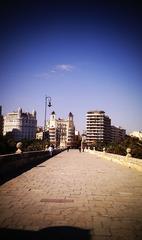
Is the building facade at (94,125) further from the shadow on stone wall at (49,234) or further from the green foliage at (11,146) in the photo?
the shadow on stone wall at (49,234)

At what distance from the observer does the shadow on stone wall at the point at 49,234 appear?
4426 millimetres

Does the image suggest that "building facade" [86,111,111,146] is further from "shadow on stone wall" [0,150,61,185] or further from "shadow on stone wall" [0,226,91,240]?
"shadow on stone wall" [0,226,91,240]

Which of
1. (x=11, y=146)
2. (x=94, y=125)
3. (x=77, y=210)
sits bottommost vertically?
(x=77, y=210)

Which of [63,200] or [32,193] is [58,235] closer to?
[63,200]

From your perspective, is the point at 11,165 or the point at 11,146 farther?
the point at 11,146

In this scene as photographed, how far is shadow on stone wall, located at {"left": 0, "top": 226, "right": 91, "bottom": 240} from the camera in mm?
4426

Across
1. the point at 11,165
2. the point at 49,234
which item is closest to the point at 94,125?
the point at 11,165

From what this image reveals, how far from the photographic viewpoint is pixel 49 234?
4.61 m

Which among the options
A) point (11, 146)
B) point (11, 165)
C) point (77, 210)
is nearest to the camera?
point (77, 210)

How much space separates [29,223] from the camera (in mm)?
5137

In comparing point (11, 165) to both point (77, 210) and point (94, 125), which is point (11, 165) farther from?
point (94, 125)

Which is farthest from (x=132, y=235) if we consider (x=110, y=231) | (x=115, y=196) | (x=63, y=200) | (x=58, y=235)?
(x=115, y=196)

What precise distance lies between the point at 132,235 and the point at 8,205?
3190mm

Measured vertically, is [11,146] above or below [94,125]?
below
